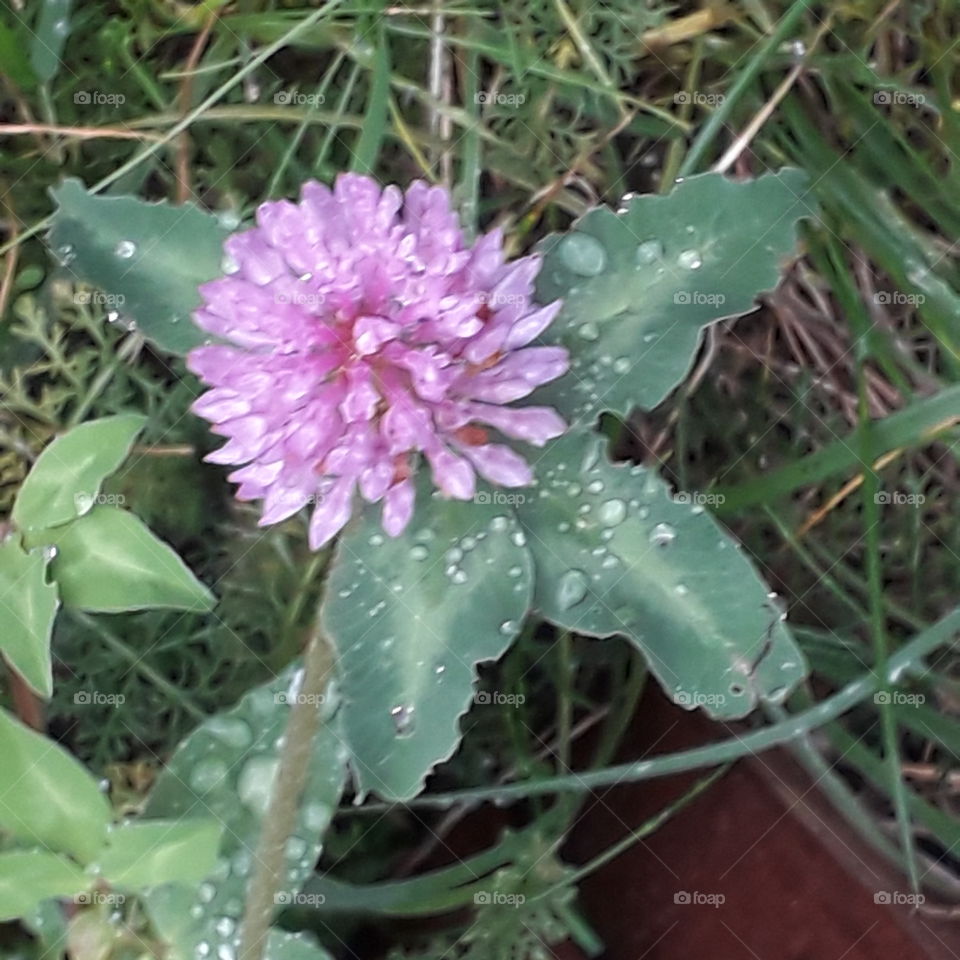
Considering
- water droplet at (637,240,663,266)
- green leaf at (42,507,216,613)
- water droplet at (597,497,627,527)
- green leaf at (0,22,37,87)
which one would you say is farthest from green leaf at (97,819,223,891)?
green leaf at (0,22,37,87)

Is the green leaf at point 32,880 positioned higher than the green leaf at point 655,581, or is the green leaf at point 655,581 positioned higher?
the green leaf at point 655,581

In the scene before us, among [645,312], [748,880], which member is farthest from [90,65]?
[748,880]

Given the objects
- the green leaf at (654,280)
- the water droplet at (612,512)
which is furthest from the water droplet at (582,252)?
the water droplet at (612,512)

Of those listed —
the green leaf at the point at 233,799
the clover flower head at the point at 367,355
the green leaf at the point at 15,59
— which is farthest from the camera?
the green leaf at the point at 15,59

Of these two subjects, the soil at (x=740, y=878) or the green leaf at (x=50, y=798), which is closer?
the green leaf at (x=50, y=798)

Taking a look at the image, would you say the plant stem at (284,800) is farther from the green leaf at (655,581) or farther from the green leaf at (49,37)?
the green leaf at (49,37)

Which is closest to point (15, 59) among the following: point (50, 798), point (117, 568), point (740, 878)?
point (117, 568)
